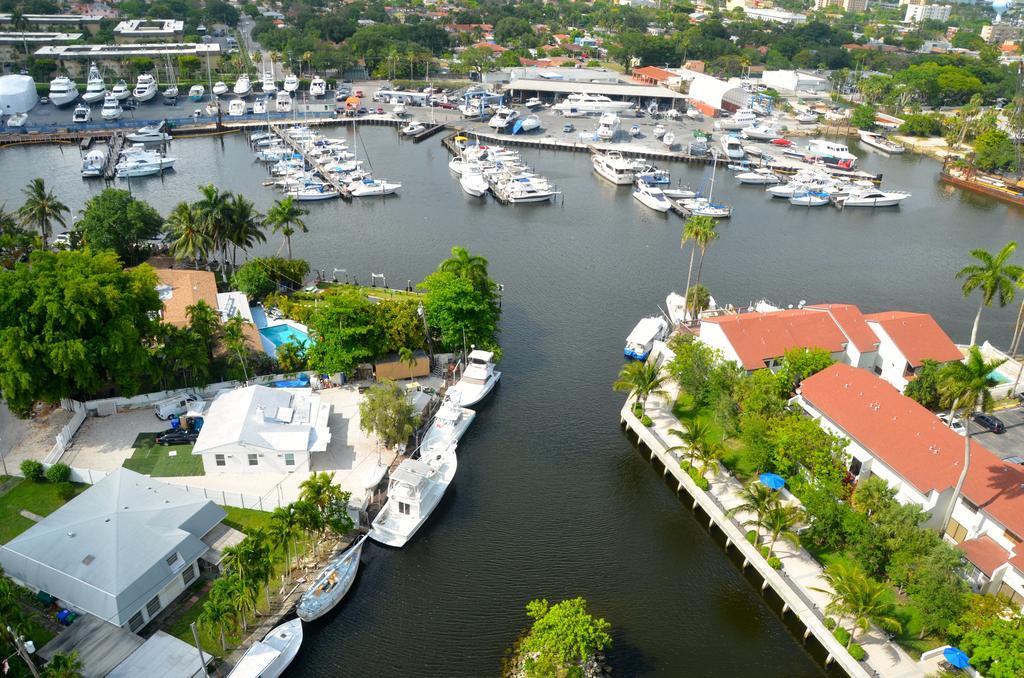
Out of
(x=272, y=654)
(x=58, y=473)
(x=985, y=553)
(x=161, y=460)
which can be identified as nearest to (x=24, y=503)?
(x=58, y=473)

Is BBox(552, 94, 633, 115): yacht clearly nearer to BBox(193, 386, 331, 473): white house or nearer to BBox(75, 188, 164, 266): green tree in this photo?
BBox(75, 188, 164, 266): green tree

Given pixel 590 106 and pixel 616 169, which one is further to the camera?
pixel 590 106

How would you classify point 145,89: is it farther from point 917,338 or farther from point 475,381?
point 917,338

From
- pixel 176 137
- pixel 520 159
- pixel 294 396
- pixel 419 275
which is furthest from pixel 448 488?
pixel 176 137

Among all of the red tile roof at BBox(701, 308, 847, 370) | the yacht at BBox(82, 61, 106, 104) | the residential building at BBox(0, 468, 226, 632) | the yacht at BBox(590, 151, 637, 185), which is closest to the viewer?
the residential building at BBox(0, 468, 226, 632)

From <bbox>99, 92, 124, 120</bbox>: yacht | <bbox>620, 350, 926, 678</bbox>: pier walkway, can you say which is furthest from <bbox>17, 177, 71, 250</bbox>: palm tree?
<bbox>99, 92, 124, 120</bbox>: yacht

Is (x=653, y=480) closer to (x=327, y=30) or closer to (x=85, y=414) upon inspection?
(x=85, y=414)

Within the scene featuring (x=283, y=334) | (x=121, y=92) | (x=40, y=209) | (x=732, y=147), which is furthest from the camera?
(x=121, y=92)

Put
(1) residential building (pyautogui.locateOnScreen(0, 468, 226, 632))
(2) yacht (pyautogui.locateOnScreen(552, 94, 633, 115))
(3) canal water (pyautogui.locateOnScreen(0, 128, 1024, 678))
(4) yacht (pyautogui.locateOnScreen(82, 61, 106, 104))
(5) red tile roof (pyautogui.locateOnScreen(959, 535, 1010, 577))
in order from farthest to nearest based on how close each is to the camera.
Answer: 1. (2) yacht (pyautogui.locateOnScreen(552, 94, 633, 115))
2. (4) yacht (pyautogui.locateOnScreen(82, 61, 106, 104))
3. (5) red tile roof (pyautogui.locateOnScreen(959, 535, 1010, 577))
4. (3) canal water (pyautogui.locateOnScreen(0, 128, 1024, 678))
5. (1) residential building (pyautogui.locateOnScreen(0, 468, 226, 632))
